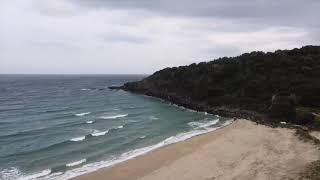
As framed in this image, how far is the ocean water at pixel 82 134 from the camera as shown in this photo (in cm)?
3203

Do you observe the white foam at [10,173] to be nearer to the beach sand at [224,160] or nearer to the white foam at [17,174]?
the white foam at [17,174]

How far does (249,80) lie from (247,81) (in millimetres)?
372

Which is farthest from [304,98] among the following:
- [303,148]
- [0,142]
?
[0,142]

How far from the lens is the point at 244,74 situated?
7438 centimetres

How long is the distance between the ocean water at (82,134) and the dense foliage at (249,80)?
19.4 ft

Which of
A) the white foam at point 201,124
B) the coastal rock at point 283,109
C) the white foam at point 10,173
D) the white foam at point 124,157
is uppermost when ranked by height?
the coastal rock at point 283,109

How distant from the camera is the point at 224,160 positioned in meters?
31.2

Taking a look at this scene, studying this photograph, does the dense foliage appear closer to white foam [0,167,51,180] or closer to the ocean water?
the ocean water

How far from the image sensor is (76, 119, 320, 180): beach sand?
27.1m

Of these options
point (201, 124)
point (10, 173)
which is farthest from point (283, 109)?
point (10, 173)

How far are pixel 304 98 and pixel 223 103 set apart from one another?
535 inches

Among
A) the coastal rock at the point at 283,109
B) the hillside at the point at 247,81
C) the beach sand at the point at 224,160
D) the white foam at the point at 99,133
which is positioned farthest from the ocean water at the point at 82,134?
the coastal rock at the point at 283,109

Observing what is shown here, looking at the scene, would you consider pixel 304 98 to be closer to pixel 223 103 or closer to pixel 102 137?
pixel 223 103

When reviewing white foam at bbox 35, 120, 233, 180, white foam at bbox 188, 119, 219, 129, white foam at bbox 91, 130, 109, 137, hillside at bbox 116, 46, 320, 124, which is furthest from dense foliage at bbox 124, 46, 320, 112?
white foam at bbox 91, 130, 109, 137
